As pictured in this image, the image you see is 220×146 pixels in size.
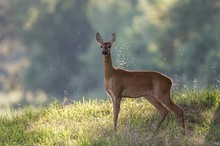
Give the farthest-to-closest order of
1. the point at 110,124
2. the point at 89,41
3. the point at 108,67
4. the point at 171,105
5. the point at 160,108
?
1. the point at 89,41
2. the point at 160,108
3. the point at 110,124
4. the point at 171,105
5. the point at 108,67

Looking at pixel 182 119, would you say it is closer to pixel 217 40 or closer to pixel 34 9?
pixel 217 40

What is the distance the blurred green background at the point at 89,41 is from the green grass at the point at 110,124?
65.5ft

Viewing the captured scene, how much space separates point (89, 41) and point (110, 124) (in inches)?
1233

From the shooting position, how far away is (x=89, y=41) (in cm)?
4072

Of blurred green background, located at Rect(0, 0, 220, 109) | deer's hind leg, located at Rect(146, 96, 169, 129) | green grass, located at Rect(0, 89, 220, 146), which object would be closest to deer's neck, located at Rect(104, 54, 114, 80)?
green grass, located at Rect(0, 89, 220, 146)

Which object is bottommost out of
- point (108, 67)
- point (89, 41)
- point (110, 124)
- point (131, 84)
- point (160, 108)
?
point (110, 124)

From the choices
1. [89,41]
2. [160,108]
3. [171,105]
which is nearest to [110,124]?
[160,108]

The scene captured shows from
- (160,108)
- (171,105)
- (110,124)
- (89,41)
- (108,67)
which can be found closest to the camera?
(108,67)

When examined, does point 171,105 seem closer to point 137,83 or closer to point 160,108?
point 160,108

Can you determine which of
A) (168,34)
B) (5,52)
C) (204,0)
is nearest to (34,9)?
(5,52)

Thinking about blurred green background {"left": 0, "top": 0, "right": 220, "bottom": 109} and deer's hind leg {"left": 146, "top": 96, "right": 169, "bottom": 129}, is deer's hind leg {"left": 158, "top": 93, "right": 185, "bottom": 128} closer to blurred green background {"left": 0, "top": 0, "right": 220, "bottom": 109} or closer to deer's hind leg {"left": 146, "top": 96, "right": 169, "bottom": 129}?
deer's hind leg {"left": 146, "top": 96, "right": 169, "bottom": 129}

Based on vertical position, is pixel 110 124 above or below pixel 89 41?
below

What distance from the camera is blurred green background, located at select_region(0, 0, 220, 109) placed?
3428 cm

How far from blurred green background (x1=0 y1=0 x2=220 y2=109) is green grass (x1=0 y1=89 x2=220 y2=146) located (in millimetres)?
19961
